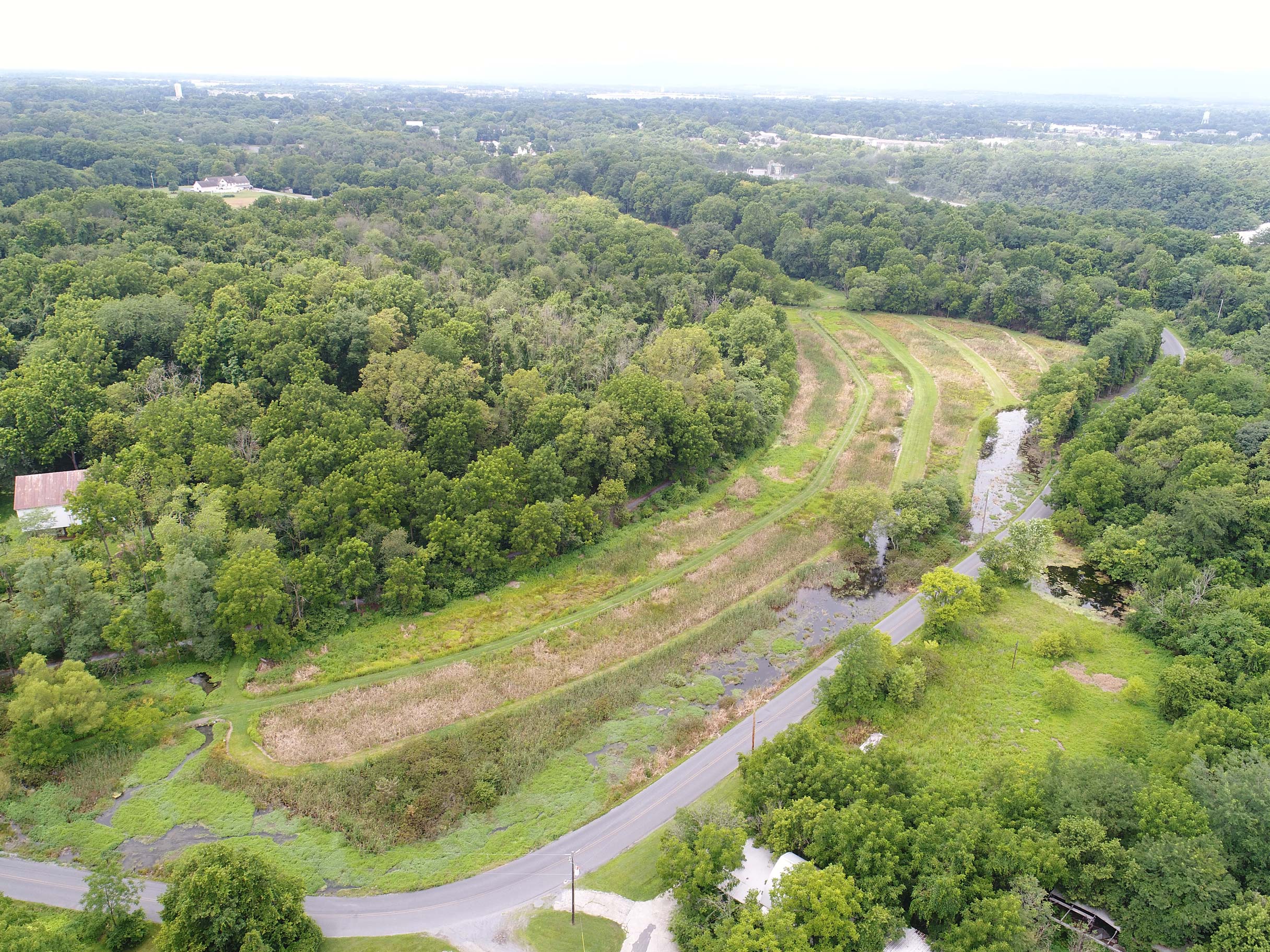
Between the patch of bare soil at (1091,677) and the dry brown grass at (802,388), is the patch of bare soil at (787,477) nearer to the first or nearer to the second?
the dry brown grass at (802,388)

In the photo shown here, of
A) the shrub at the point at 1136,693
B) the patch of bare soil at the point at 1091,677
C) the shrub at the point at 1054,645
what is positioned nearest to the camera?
the shrub at the point at 1136,693

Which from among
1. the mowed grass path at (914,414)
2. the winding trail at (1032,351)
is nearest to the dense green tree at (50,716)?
the mowed grass path at (914,414)

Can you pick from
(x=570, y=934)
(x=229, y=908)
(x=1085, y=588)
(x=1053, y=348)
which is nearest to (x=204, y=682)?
(x=229, y=908)

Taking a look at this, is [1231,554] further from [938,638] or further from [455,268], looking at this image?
[455,268]

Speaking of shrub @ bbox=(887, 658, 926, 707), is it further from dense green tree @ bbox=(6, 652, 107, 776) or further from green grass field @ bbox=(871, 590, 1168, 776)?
dense green tree @ bbox=(6, 652, 107, 776)

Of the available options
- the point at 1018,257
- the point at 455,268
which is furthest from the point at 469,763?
the point at 1018,257

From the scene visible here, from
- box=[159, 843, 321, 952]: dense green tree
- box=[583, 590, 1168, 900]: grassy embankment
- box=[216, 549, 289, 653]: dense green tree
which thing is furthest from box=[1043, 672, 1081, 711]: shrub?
box=[216, 549, 289, 653]: dense green tree
